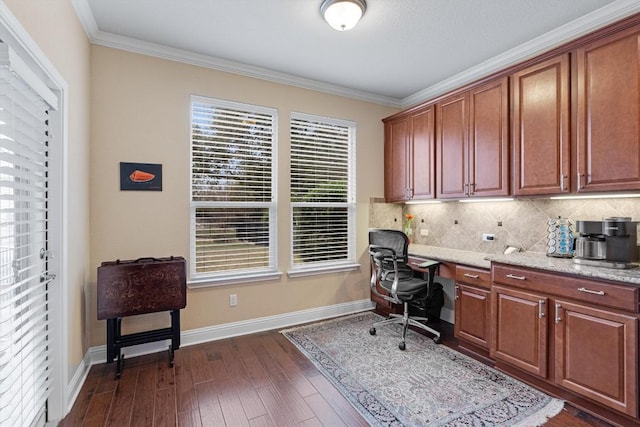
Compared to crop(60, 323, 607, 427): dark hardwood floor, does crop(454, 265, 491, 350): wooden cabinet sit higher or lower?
higher

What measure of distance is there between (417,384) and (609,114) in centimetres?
236

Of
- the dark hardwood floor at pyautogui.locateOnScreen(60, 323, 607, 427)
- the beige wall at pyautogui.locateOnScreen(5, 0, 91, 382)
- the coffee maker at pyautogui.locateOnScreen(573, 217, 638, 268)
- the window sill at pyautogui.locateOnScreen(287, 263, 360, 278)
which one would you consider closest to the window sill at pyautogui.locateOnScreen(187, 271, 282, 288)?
the window sill at pyautogui.locateOnScreen(287, 263, 360, 278)

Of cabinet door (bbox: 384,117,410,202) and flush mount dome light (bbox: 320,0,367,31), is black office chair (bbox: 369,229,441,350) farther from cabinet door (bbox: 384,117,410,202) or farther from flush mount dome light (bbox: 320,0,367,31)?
flush mount dome light (bbox: 320,0,367,31)

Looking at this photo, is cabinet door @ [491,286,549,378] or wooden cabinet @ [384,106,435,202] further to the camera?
wooden cabinet @ [384,106,435,202]

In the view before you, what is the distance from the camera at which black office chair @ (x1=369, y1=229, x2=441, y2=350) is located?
9.96 feet

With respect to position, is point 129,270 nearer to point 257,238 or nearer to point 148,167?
point 148,167

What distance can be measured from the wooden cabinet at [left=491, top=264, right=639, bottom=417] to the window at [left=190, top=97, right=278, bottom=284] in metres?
2.27

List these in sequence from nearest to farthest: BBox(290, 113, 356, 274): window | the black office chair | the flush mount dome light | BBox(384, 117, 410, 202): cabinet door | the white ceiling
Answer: the flush mount dome light → the white ceiling → the black office chair → BBox(290, 113, 356, 274): window → BBox(384, 117, 410, 202): cabinet door

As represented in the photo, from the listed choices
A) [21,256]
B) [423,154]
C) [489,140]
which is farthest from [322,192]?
[21,256]

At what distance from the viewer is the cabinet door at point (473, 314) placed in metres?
2.68

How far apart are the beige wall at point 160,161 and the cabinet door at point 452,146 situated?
155 centimetres

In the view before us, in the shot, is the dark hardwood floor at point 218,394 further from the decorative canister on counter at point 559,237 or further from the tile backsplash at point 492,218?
the tile backsplash at point 492,218

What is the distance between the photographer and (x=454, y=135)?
129 inches

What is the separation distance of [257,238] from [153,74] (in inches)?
73.9
